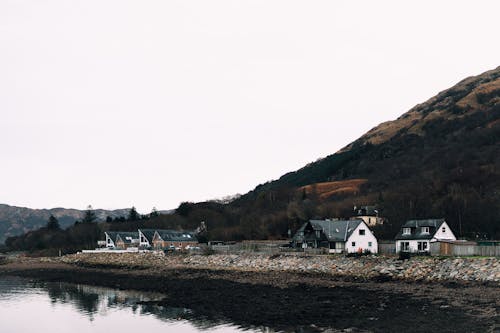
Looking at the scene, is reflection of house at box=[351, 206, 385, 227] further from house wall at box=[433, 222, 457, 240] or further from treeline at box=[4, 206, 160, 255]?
treeline at box=[4, 206, 160, 255]

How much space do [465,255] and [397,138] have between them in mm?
130705

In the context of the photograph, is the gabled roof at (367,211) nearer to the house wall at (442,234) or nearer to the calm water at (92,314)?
the house wall at (442,234)

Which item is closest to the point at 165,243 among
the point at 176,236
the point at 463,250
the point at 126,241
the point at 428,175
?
the point at 176,236

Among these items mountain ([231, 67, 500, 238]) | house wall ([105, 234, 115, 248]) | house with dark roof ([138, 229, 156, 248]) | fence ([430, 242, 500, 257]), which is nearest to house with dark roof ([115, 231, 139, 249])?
house wall ([105, 234, 115, 248])

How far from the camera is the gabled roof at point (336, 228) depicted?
68125 mm

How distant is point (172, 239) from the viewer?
104375mm

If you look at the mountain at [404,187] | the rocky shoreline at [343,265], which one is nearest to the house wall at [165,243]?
the mountain at [404,187]

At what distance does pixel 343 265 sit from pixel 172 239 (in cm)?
5597

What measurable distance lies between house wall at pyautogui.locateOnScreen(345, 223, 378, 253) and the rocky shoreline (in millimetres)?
8134

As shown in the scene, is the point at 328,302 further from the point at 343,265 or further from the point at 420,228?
the point at 420,228

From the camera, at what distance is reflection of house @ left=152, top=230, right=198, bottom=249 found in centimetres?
10254

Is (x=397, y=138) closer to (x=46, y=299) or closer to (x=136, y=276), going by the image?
(x=136, y=276)

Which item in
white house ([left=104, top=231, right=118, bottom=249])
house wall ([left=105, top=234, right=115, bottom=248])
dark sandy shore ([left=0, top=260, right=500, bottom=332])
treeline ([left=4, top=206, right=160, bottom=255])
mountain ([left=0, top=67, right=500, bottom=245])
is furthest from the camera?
treeline ([left=4, top=206, right=160, bottom=255])

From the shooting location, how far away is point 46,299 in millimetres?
47625
